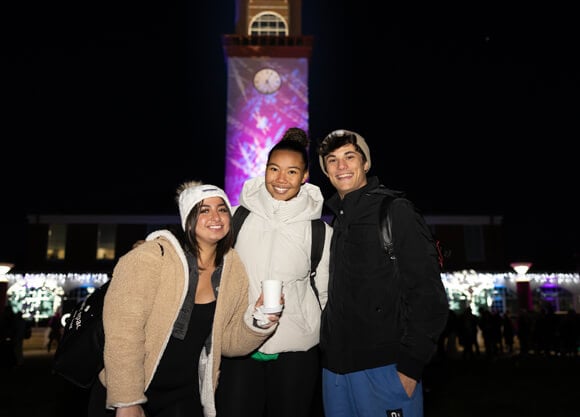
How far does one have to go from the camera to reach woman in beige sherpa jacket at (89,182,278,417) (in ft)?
8.09

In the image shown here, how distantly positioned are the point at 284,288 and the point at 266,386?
2.27ft

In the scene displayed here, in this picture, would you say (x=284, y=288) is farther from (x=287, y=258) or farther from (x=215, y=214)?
(x=215, y=214)

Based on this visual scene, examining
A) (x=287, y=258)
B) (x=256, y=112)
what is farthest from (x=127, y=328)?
(x=256, y=112)

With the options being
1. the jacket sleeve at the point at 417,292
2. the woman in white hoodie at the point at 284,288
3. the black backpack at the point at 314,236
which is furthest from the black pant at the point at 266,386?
the jacket sleeve at the point at 417,292

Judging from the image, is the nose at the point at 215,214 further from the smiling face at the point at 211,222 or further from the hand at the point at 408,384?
the hand at the point at 408,384

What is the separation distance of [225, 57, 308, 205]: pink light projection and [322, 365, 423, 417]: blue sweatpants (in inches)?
714

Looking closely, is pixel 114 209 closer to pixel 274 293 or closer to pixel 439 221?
pixel 439 221

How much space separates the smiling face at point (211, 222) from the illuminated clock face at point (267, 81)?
20.1 meters

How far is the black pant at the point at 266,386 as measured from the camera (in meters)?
3.09

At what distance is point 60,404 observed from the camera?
25.7ft

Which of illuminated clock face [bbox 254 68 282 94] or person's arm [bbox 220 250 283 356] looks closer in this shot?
person's arm [bbox 220 250 283 356]

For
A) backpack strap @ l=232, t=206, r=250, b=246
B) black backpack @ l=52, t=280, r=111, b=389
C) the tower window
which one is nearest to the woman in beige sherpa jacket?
black backpack @ l=52, t=280, r=111, b=389

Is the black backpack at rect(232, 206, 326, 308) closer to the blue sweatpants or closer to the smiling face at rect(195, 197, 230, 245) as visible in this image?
the smiling face at rect(195, 197, 230, 245)

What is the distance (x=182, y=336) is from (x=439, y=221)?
1047 inches
